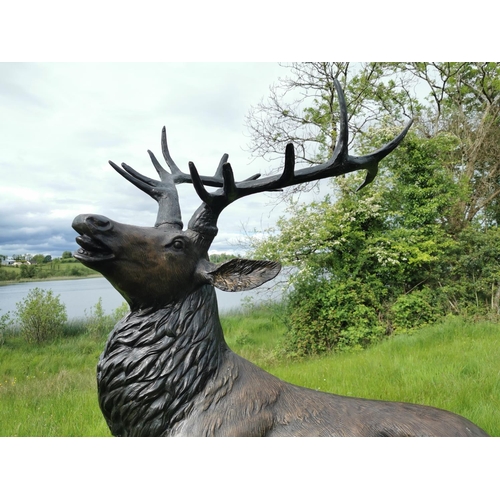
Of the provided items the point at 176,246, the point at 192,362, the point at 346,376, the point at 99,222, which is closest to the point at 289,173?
the point at 176,246

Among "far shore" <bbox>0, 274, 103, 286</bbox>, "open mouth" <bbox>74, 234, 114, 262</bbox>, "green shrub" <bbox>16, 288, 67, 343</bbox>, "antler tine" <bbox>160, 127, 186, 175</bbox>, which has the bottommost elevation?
"green shrub" <bbox>16, 288, 67, 343</bbox>

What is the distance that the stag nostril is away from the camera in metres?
1.70

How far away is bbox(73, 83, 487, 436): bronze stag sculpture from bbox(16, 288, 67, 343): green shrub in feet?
22.4

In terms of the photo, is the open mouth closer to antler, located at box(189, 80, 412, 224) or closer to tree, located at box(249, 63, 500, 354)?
antler, located at box(189, 80, 412, 224)

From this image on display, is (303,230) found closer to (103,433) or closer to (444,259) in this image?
(444,259)

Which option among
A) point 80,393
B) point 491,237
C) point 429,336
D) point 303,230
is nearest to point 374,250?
point 303,230

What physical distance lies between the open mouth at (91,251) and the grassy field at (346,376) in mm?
2341

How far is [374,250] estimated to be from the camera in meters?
7.49

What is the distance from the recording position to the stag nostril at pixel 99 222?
170 centimetres

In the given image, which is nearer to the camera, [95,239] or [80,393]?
[95,239]

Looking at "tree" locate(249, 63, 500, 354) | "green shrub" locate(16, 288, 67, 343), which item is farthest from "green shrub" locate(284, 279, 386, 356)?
"green shrub" locate(16, 288, 67, 343)

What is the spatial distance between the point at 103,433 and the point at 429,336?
5211 mm

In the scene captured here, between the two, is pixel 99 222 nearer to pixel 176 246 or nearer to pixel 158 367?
pixel 176 246

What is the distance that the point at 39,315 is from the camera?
7.72m
